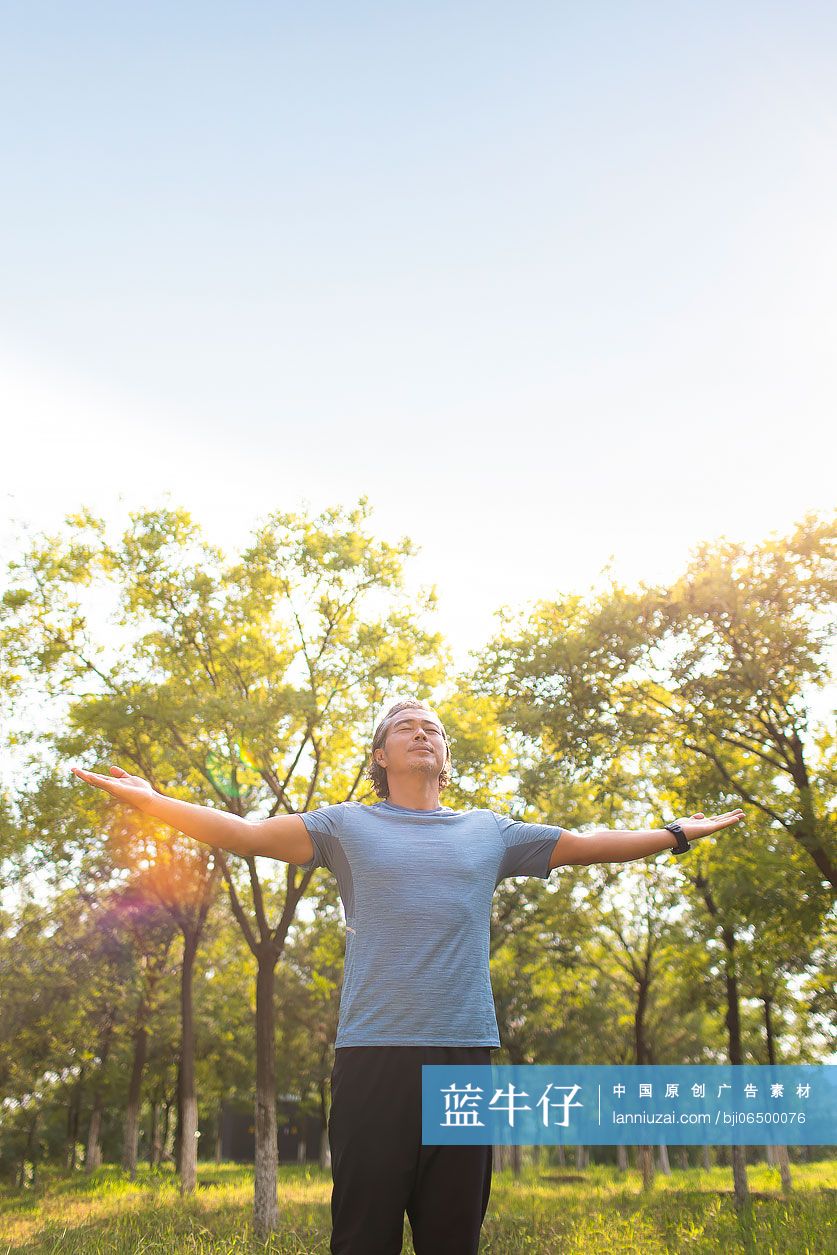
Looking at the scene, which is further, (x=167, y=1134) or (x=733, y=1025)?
(x=167, y=1134)

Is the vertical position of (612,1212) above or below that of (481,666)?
below

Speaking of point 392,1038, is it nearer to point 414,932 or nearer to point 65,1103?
point 414,932

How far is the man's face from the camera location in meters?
2.97

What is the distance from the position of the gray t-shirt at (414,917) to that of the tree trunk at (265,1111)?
39.0ft

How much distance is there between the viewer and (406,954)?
2492 millimetres

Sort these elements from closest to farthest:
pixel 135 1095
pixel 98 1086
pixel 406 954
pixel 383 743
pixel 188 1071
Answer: pixel 406 954 → pixel 383 743 → pixel 188 1071 → pixel 135 1095 → pixel 98 1086

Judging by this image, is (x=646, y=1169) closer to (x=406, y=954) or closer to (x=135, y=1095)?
(x=135, y=1095)

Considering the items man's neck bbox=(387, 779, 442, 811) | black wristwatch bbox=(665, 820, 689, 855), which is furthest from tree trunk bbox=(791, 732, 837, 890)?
man's neck bbox=(387, 779, 442, 811)

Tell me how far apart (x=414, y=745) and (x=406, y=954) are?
720 millimetres

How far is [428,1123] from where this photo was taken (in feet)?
7.60

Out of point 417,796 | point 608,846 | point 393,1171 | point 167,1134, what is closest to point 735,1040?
point 608,846

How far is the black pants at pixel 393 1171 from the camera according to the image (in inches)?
90.5

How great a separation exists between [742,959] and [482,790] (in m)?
4.98

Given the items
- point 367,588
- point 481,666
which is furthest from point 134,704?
point 481,666
